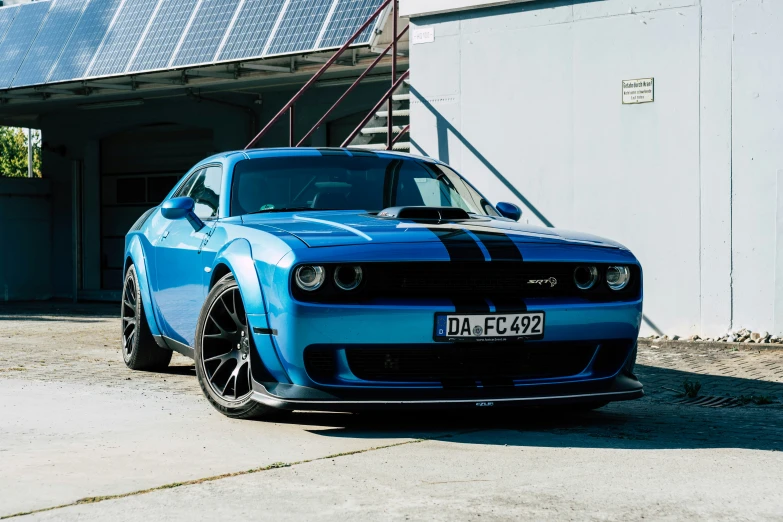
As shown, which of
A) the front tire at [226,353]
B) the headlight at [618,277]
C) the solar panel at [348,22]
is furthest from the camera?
the solar panel at [348,22]

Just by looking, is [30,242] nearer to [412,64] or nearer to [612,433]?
[412,64]

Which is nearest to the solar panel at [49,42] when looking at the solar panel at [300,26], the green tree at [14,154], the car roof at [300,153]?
the solar panel at [300,26]

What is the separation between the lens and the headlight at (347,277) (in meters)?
5.05

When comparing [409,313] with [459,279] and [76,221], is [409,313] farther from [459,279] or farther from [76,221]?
[76,221]

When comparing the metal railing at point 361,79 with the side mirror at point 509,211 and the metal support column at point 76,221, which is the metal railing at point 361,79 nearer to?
the side mirror at point 509,211

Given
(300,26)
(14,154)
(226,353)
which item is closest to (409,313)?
(226,353)

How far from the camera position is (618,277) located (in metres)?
5.61

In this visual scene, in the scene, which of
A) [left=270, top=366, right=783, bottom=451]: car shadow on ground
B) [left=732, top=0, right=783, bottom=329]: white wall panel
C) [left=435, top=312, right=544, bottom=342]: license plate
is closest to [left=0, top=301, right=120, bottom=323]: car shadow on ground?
[left=732, top=0, right=783, bottom=329]: white wall panel

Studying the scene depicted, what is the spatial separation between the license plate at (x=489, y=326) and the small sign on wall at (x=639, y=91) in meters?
6.17

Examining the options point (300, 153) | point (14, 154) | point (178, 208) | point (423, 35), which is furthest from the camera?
point (14, 154)

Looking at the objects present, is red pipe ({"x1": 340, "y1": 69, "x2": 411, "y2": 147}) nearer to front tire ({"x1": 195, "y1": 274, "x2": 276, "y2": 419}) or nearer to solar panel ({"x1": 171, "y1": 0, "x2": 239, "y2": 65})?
solar panel ({"x1": 171, "y1": 0, "x2": 239, "y2": 65})

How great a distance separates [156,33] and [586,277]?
13.0 m

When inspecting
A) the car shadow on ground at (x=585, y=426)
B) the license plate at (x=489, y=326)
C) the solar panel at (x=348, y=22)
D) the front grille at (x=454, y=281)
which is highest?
the solar panel at (x=348, y=22)

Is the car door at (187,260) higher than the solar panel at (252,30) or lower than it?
lower
